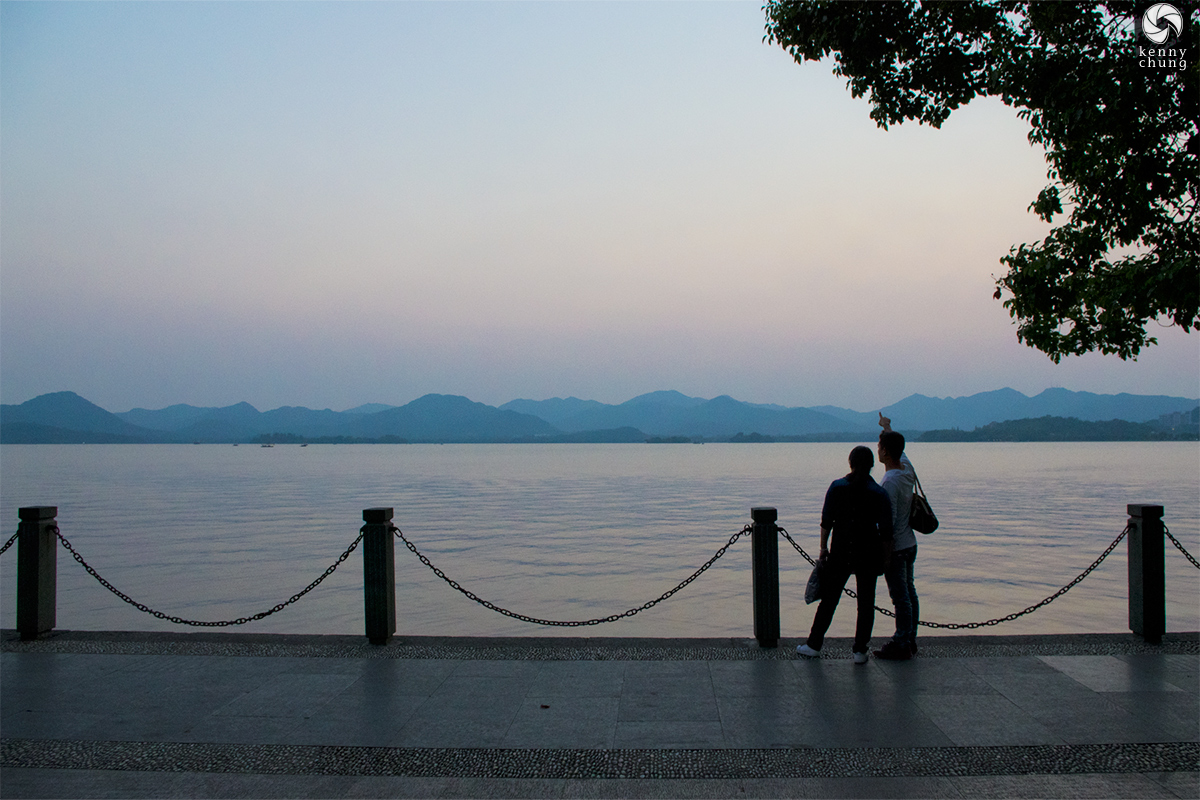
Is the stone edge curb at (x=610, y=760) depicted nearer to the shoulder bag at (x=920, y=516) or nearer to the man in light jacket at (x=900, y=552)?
the man in light jacket at (x=900, y=552)

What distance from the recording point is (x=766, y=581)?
7.45 metres

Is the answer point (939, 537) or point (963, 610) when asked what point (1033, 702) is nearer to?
point (963, 610)

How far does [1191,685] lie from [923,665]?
6.33ft

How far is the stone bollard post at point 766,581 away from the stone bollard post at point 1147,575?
3.43 m

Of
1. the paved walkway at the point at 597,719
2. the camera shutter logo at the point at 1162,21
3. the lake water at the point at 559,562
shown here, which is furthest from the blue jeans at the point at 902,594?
the lake water at the point at 559,562

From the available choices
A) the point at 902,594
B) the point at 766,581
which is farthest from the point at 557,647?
the point at 902,594

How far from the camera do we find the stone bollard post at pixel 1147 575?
753cm

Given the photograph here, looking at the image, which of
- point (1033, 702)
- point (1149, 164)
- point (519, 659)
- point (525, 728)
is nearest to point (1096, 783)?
point (1033, 702)

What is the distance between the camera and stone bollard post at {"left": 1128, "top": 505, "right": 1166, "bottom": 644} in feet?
24.7

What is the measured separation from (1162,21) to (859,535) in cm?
512

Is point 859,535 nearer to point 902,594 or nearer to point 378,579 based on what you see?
point 902,594

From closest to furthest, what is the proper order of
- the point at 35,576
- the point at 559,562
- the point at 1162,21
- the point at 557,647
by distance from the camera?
1. the point at 1162,21
2. the point at 557,647
3. the point at 35,576
4. the point at 559,562

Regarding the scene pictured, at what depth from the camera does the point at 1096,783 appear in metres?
4.59

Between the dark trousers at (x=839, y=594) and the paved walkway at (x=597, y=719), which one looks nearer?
the paved walkway at (x=597, y=719)
